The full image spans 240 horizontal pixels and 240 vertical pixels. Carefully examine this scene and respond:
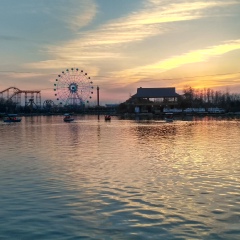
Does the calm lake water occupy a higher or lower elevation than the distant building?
lower

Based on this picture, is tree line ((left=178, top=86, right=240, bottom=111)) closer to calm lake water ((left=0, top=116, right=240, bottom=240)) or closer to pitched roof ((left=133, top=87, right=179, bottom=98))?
pitched roof ((left=133, top=87, right=179, bottom=98))

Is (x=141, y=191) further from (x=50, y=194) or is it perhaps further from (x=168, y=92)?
(x=168, y=92)

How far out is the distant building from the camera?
134m

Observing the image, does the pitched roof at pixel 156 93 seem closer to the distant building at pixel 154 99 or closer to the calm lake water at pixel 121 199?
the distant building at pixel 154 99

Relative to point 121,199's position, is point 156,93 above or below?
above

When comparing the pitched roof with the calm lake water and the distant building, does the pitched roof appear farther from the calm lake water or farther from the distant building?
the calm lake water

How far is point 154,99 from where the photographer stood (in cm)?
13575

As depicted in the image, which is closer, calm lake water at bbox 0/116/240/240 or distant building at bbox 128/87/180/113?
calm lake water at bbox 0/116/240/240

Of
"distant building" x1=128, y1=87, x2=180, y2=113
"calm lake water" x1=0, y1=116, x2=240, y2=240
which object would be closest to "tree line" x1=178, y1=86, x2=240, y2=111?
"distant building" x1=128, y1=87, x2=180, y2=113

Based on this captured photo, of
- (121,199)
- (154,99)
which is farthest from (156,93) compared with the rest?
(121,199)

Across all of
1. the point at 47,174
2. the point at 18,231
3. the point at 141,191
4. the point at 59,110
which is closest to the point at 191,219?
the point at 141,191

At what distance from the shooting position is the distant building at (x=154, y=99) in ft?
438

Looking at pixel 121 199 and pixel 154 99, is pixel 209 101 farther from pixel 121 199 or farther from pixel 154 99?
pixel 121 199

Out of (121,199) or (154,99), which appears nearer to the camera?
(121,199)
